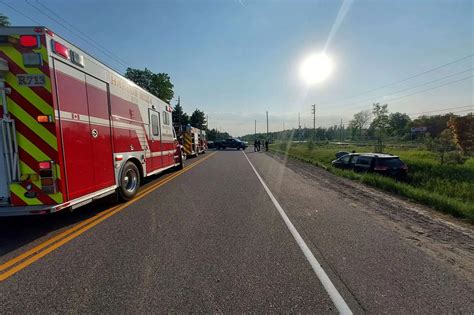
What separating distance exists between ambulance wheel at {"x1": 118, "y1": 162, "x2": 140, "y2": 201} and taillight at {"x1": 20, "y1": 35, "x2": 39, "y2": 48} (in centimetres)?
335

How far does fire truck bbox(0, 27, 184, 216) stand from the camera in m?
4.27

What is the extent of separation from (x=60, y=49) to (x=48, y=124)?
4.54ft

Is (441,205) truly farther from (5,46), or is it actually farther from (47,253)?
(5,46)

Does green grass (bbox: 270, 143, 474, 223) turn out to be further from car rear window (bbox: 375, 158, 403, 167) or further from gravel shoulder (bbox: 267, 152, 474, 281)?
car rear window (bbox: 375, 158, 403, 167)

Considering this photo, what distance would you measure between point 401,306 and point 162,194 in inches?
263

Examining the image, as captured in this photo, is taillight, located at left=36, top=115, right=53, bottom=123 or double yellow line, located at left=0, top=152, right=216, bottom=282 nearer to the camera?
double yellow line, located at left=0, top=152, right=216, bottom=282

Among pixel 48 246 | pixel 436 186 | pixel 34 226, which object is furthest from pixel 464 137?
pixel 34 226

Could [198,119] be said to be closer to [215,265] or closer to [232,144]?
[232,144]

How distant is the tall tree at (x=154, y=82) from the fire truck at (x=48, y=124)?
2632 inches

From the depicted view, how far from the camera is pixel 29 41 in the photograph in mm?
4230

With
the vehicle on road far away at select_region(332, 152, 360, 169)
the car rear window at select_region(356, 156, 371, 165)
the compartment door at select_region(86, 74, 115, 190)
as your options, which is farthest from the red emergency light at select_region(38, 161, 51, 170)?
the vehicle on road far away at select_region(332, 152, 360, 169)

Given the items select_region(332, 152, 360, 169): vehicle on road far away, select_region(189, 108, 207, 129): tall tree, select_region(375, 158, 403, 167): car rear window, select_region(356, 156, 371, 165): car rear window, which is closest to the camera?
select_region(375, 158, 403, 167): car rear window

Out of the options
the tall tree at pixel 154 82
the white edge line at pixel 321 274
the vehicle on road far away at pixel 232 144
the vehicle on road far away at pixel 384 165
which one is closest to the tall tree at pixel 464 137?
the vehicle on road far away at pixel 384 165

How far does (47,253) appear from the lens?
12.5 ft
